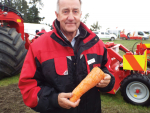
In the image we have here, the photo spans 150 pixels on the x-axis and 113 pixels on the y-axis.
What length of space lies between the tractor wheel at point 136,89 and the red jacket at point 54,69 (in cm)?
173

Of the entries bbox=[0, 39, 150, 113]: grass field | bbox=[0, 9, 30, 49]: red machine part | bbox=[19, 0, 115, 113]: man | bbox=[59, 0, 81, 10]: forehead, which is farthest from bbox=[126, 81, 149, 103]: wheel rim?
bbox=[0, 9, 30, 49]: red machine part

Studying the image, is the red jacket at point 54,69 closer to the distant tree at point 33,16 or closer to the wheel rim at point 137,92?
the wheel rim at point 137,92

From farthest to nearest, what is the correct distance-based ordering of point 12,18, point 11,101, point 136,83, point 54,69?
point 12,18, point 11,101, point 136,83, point 54,69

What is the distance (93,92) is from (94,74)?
318 millimetres

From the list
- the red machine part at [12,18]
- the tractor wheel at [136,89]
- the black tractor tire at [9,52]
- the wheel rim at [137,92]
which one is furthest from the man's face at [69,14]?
the red machine part at [12,18]

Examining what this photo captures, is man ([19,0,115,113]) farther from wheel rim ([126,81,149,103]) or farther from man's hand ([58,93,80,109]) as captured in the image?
wheel rim ([126,81,149,103])

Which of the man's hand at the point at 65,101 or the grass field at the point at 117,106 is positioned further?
the grass field at the point at 117,106

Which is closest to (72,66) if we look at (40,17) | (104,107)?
(104,107)

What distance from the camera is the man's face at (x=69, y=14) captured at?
4.47ft

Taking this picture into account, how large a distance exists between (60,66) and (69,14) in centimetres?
55

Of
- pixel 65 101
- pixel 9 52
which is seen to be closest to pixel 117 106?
pixel 65 101

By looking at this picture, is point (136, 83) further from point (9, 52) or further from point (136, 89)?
point (9, 52)

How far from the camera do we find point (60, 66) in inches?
53.2

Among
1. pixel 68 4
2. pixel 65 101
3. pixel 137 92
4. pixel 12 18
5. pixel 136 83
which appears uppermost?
pixel 68 4
